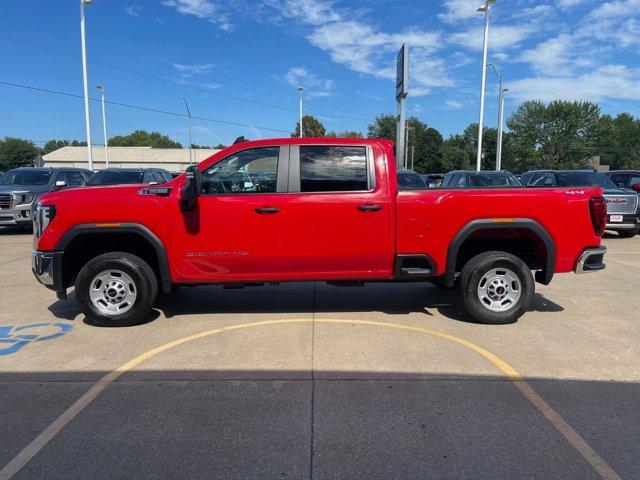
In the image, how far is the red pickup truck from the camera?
5.30m

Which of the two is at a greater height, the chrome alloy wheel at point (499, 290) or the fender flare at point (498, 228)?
the fender flare at point (498, 228)

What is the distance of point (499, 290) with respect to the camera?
5664mm

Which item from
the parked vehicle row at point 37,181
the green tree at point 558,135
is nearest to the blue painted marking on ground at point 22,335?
the parked vehicle row at point 37,181

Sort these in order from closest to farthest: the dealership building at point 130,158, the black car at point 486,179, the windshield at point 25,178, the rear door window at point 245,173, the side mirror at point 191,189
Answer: the side mirror at point 191,189
the rear door window at point 245,173
the black car at point 486,179
the windshield at point 25,178
the dealership building at point 130,158

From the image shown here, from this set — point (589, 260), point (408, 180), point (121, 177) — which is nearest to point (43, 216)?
point (589, 260)

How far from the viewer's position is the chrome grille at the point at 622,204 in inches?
516

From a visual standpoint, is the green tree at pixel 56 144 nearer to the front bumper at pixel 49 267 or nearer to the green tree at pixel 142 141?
the green tree at pixel 142 141

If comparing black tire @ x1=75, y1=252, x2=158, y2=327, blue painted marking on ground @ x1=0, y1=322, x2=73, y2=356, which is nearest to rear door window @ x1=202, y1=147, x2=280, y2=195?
black tire @ x1=75, y1=252, x2=158, y2=327

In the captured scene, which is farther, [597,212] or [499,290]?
[499,290]

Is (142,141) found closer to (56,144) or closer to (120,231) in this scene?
(56,144)

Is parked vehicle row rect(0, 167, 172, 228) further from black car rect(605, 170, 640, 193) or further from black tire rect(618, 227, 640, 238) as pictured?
black car rect(605, 170, 640, 193)

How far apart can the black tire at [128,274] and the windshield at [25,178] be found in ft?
37.1

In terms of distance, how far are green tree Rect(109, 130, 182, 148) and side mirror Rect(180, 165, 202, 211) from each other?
14340cm

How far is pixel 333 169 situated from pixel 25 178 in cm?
1317
